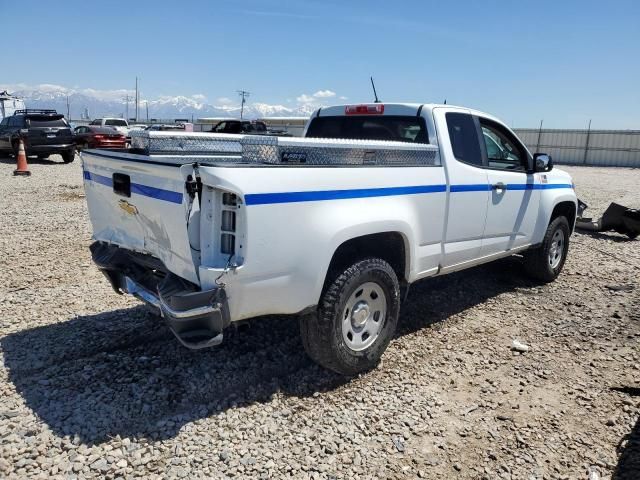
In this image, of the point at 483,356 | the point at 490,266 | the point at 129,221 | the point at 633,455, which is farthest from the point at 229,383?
the point at 490,266

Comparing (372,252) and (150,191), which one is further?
(372,252)

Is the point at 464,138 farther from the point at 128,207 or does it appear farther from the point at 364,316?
the point at 128,207

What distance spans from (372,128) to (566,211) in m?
3.01

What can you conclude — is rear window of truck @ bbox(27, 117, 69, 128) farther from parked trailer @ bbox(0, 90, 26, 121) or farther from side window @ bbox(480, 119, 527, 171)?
side window @ bbox(480, 119, 527, 171)

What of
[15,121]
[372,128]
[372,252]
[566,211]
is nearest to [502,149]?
[372,128]

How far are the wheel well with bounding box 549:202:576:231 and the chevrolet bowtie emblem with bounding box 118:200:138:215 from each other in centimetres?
472

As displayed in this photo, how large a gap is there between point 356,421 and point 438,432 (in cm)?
51

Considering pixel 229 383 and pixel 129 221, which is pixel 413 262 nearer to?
pixel 229 383

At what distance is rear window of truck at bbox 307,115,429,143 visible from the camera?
4.46 m

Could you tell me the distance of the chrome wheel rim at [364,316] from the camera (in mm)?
3620

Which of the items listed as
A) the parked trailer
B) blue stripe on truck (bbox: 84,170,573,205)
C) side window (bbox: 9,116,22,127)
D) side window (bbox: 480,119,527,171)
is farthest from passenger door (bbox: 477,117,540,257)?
the parked trailer

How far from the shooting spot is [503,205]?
4.93 meters

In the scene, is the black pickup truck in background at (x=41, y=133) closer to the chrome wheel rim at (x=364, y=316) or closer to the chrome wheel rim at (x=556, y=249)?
the chrome wheel rim at (x=556, y=249)

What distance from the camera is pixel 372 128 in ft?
16.0
